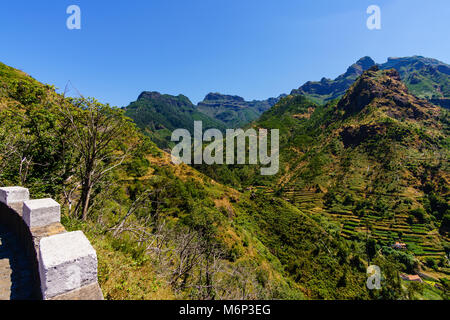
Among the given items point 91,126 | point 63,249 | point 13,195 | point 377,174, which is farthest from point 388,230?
point 13,195

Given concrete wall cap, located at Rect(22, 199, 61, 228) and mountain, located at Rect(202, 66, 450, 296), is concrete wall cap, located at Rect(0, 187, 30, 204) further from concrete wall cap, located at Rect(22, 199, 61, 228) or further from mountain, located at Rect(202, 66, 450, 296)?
mountain, located at Rect(202, 66, 450, 296)

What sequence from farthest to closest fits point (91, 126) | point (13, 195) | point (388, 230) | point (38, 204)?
point (388, 230) → point (91, 126) → point (13, 195) → point (38, 204)

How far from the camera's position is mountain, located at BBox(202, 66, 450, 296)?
57.4m

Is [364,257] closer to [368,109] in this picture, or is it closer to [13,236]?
[13,236]

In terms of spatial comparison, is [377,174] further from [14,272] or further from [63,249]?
[14,272]

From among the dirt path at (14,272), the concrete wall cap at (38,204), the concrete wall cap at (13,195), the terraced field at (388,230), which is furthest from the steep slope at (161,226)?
the terraced field at (388,230)

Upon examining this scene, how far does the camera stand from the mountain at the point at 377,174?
188 feet

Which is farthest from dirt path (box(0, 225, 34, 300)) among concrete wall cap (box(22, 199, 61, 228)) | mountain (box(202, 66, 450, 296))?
mountain (box(202, 66, 450, 296))

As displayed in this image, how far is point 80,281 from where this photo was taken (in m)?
2.39

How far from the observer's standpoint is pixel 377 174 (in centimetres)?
7569

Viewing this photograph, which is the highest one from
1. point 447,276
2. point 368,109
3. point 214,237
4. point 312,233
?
point 368,109

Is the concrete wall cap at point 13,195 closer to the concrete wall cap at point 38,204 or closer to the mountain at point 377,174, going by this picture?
the concrete wall cap at point 38,204
